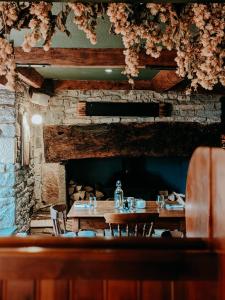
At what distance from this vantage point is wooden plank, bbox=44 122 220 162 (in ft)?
22.4

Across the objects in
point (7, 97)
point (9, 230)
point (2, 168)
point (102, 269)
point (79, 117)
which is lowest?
point (9, 230)

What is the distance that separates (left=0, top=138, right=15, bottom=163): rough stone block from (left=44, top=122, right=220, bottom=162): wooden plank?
1711mm

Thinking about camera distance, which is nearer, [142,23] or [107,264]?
[107,264]

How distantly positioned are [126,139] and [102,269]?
5.82 meters

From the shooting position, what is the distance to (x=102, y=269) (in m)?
1.21

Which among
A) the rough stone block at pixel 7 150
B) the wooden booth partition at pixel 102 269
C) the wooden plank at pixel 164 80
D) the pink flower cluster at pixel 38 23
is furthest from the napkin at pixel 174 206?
the wooden booth partition at pixel 102 269

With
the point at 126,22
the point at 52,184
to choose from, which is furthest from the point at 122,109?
the point at 126,22

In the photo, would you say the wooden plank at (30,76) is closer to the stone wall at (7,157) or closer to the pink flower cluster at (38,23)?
the stone wall at (7,157)

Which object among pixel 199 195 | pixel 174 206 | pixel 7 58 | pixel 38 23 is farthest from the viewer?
pixel 174 206

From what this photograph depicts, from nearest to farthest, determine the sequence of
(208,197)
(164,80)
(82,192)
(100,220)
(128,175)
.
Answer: (208,197) → (100,220) → (164,80) → (82,192) → (128,175)

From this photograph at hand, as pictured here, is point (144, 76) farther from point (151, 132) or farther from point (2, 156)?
point (2, 156)

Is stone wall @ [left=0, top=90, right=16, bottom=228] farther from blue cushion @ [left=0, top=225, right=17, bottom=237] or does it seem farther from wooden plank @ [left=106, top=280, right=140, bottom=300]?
wooden plank @ [left=106, top=280, right=140, bottom=300]

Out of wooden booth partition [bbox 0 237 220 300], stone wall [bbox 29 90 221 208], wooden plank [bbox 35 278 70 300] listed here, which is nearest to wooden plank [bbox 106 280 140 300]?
wooden booth partition [bbox 0 237 220 300]

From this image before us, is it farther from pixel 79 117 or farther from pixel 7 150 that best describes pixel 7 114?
pixel 79 117
